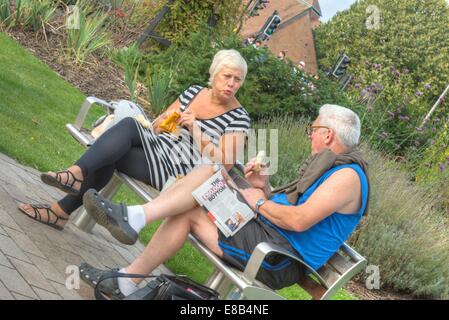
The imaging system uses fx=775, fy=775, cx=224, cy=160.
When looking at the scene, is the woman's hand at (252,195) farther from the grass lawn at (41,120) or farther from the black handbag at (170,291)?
the grass lawn at (41,120)

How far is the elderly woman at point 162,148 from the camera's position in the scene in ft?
15.0

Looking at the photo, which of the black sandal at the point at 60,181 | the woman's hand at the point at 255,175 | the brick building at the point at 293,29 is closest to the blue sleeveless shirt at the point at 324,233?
the woman's hand at the point at 255,175

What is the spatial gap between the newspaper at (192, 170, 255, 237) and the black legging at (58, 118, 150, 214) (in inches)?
31.3

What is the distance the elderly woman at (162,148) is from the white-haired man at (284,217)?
23.8 inches

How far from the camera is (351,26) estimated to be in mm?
44156

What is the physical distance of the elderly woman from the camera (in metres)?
4.56

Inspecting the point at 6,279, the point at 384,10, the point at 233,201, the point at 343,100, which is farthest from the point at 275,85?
the point at 384,10

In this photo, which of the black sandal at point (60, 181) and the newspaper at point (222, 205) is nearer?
the newspaper at point (222, 205)

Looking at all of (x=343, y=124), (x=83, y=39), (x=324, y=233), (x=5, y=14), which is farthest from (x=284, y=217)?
(x=5, y=14)

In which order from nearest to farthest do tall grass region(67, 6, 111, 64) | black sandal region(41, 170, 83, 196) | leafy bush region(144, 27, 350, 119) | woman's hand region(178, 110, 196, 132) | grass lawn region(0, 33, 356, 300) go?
black sandal region(41, 170, 83, 196)
woman's hand region(178, 110, 196, 132)
grass lawn region(0, 33, 356, 300)
leafy bush region(144, 27, 350, 119)
tall grass region(67, 6, 111, 64)

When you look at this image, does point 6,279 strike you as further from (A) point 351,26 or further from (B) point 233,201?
(A) point 351,26

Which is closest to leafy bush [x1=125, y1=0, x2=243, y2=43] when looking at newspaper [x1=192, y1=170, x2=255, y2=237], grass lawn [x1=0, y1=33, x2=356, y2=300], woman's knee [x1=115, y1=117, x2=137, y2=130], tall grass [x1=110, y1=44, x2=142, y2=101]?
tall grass [x1=110, y1=44, x2=142, y2=101]

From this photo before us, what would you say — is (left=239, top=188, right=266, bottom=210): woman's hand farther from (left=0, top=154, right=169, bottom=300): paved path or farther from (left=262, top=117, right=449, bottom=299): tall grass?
(left=262, top=117, right=449, bottom=299): tall grass
